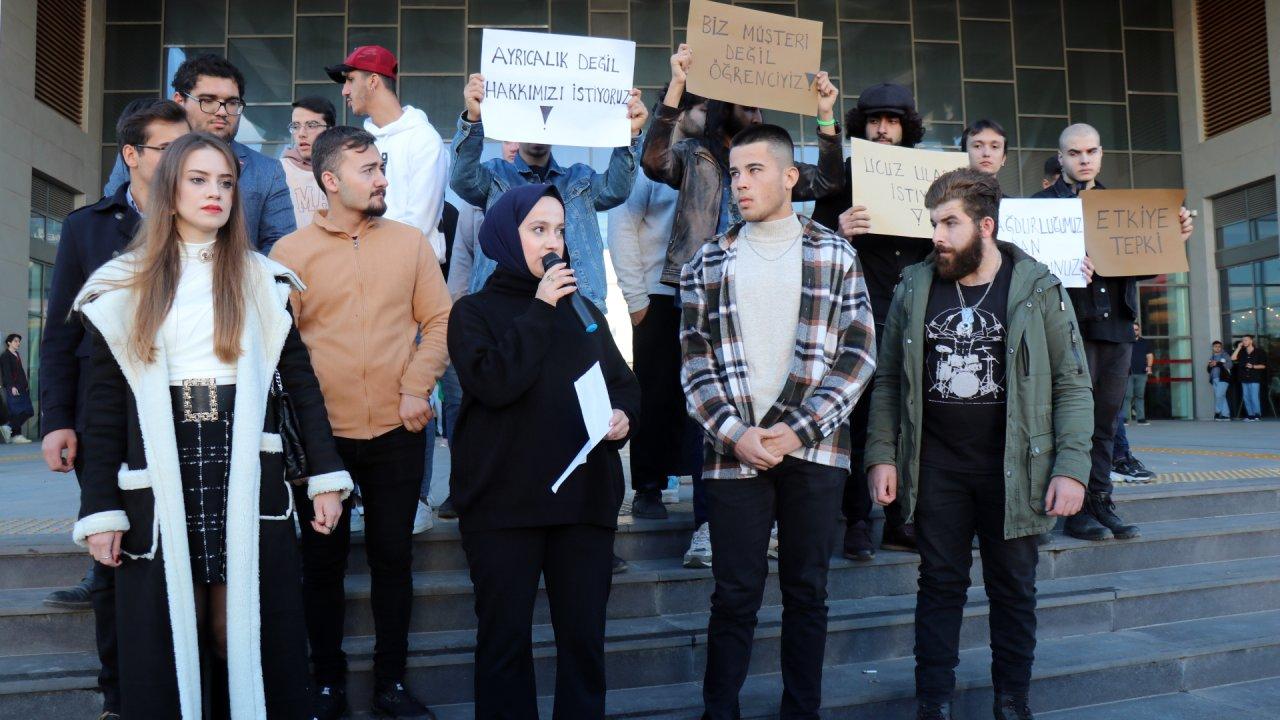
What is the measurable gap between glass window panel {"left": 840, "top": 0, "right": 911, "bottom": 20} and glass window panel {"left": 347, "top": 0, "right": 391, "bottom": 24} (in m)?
8.54

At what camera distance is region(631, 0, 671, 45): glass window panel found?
1803cm

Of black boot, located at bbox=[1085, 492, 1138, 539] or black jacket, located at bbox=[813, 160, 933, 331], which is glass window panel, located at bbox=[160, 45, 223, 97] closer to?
black jacket, located at bbox=[813, 160, 933, 331]

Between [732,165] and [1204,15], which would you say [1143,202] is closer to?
[732,165]

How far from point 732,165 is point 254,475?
191 centimetres

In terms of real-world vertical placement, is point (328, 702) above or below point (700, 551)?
below

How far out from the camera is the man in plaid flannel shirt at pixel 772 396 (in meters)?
3.15

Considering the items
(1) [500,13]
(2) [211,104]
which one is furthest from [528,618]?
(1) [500,13]

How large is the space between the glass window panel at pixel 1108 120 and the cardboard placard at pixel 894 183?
17.0m

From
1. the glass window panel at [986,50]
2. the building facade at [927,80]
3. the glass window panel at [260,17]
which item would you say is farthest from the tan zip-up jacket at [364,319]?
the glass window panel at [986,50]

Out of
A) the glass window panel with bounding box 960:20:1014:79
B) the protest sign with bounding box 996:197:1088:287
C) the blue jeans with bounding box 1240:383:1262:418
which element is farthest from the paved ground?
the glass window panel with bounding box 960:20:1014:79

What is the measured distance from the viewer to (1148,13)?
20.0 metres


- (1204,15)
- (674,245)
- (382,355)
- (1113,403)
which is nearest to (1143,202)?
(1113,403)

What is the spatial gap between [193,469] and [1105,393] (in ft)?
14.0

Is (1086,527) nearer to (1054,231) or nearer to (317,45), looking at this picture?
(1054,231)
